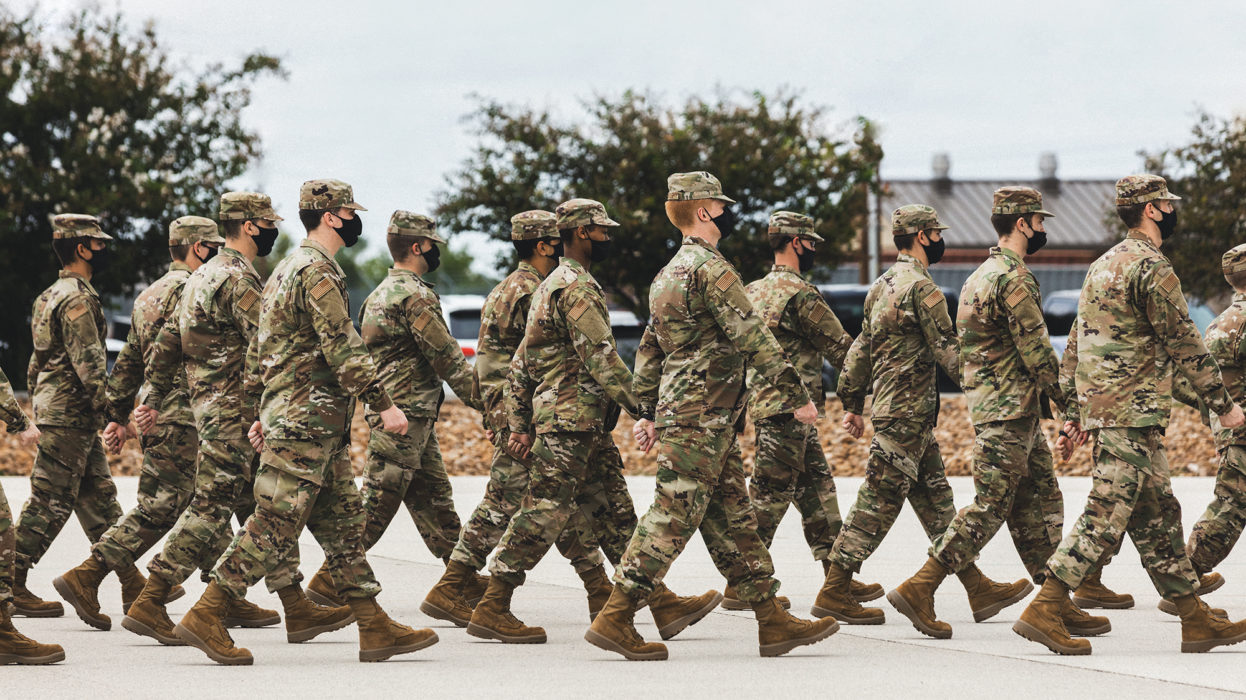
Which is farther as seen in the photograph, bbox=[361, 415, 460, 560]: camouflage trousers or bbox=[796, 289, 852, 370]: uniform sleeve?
bbox=[796, 289, 852, 370]: uniform sleeve

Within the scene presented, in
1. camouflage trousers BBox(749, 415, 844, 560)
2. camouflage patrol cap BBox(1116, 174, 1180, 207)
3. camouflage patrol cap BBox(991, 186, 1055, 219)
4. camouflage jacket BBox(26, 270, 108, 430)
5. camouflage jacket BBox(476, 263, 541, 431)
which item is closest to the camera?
camouflage patrol cap BBox(1116, 174, 1180, 207)

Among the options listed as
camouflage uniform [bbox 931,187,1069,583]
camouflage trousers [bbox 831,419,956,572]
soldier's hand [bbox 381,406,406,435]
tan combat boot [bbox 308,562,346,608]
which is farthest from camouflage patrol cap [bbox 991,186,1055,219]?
tan combat boot [bbox 308,562,346,608]

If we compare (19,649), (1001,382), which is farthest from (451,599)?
(1001,382)

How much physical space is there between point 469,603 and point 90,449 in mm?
2255

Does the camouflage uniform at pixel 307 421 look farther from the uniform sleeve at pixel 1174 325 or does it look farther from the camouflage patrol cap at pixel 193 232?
the uniform sleeve at pixel 1174 325

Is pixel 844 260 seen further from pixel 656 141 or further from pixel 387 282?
pixel 387 282

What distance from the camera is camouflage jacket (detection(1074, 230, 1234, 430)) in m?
7.83

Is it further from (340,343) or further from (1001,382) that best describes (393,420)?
(1001,382)

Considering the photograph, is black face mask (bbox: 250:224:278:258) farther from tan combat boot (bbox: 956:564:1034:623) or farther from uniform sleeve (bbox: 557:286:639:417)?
tan combat boot (bbox: 956:564:1034:623)

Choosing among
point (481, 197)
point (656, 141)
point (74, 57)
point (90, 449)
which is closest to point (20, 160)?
point (74, 57)

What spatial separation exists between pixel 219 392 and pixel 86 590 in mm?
1361

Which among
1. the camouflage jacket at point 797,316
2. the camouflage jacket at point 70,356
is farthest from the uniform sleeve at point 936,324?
the camouflage jacket at point 70,356

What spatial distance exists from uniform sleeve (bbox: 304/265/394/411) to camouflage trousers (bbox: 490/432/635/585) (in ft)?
3.30

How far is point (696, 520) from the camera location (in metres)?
7.69
